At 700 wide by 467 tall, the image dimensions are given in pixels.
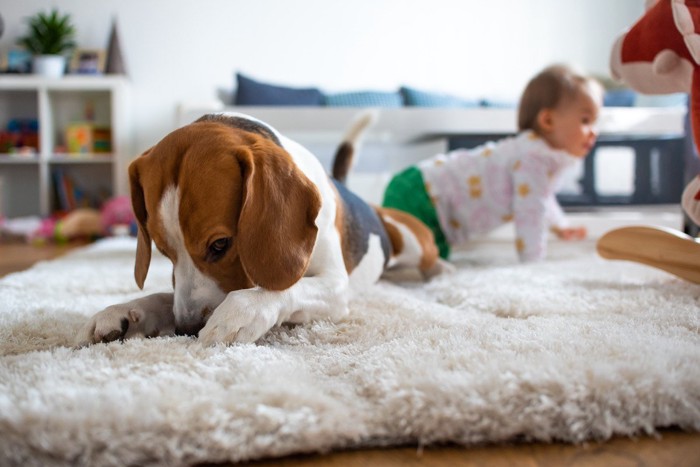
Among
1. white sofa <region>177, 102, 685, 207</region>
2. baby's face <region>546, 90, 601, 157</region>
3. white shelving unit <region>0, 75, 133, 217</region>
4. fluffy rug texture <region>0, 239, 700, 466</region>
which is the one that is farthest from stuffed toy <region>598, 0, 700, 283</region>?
white shelving unit <region>0, 75, 133, 217</region>

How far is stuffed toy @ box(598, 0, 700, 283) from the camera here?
5.54 ft

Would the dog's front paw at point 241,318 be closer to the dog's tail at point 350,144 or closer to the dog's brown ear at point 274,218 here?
the dog's brown ear at point 274,218

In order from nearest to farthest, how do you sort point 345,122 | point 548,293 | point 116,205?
point 548,293 < point 345,122 < point 116,205

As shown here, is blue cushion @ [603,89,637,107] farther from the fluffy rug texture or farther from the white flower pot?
the white flower pot

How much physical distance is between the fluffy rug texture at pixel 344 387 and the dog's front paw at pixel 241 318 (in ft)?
0.11

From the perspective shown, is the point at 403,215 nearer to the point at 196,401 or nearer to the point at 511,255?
the point at 511,255

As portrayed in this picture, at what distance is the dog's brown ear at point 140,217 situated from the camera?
1.33 m

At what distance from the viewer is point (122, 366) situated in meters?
1.02

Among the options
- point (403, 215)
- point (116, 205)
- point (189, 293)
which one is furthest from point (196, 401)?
point (116, 205)

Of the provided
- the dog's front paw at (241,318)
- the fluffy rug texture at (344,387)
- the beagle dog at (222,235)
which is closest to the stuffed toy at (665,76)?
the fluffy rug texture at (344,387)

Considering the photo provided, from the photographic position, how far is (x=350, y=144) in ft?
8.78

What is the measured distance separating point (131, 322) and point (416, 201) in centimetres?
175

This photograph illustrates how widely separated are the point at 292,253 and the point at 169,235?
239mm

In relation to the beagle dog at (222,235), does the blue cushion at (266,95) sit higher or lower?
higher
